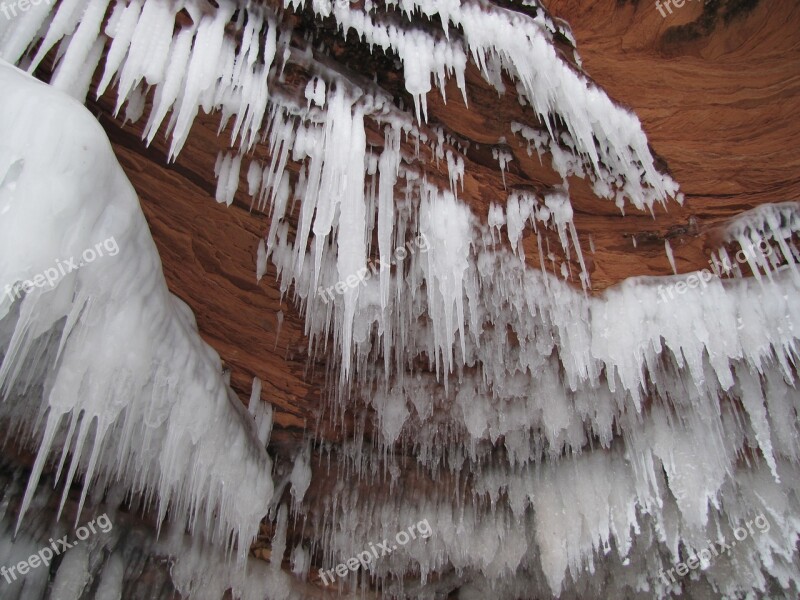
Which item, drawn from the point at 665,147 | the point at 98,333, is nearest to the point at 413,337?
the point at 665,147

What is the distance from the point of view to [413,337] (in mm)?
3959

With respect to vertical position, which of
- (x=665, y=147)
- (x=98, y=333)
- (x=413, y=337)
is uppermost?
(x=665, y=147)

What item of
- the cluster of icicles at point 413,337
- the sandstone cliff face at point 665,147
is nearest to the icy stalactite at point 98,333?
the cluster of icicles at point 413,337

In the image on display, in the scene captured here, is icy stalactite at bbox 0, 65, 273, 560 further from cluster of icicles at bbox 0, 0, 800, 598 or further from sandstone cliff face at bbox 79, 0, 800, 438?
sandstone cliff face at bbox 79, 0, 800, 438

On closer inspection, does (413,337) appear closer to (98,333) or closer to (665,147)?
(665,147)

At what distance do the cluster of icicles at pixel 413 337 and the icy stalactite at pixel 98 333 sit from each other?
1 centimetres

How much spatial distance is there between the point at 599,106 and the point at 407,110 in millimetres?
985

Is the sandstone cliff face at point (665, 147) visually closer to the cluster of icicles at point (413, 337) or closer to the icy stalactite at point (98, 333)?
the cluster of icicles at point (413, 337)

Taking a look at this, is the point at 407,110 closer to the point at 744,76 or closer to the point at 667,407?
the point at 744,76

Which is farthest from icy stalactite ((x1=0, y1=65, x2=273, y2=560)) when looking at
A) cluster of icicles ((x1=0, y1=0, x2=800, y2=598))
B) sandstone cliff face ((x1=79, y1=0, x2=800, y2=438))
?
sandstone cliff face ((x1=79, y1=0, x2=800, y2=438))

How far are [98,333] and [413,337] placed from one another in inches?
83.1

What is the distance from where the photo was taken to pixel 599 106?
3.02m

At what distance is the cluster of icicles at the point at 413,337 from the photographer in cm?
229

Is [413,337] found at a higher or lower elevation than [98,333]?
higher
